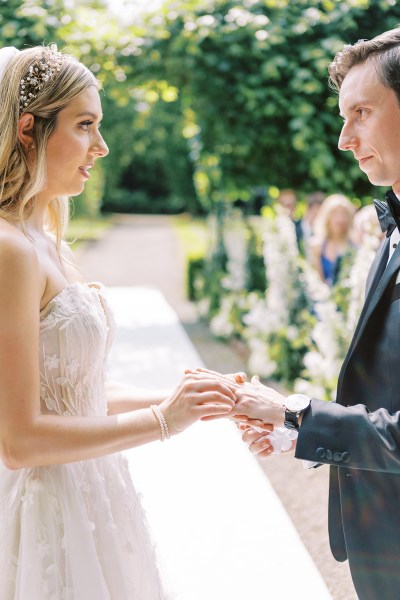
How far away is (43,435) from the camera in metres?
1.81

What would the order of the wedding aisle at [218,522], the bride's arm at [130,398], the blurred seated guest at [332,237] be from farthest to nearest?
the blurred seated guest at [332,237] < the wedding aisle at [218,522] < the bride's arm at [130,398]

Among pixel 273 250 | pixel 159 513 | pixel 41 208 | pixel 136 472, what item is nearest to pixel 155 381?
pixel 273 250

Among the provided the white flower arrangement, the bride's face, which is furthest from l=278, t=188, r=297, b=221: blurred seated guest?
the bride's face

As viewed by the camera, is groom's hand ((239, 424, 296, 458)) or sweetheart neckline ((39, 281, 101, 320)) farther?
groom's hand ((239, 424, 296, 458))

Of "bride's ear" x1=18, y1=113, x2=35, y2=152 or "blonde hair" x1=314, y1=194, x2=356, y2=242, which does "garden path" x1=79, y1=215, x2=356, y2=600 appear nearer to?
"bride's ear" x1=18, y1=113, x2=35, y2=152

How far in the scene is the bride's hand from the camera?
1979 millimetres

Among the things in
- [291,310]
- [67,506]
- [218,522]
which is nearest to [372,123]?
[67,506]

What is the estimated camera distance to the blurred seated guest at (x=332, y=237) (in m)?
6.97

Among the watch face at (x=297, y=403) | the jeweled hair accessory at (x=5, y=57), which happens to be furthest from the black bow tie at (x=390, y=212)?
the jeweled hair accessory at (x=5, y=57)

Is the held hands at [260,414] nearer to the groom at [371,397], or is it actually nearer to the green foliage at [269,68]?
the groom at [371,397]

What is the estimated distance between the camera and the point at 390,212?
1938mm

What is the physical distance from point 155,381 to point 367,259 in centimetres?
325

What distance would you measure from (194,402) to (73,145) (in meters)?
0.82

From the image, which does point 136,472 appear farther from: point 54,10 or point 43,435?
point 54,10
